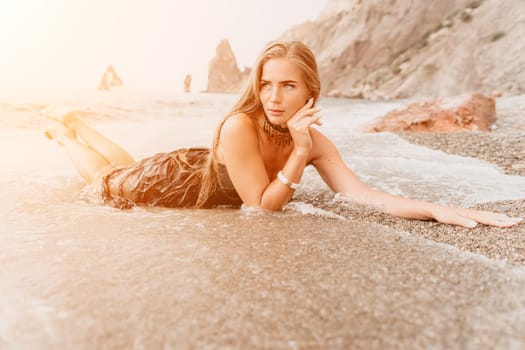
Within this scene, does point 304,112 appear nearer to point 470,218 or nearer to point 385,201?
point 385,201

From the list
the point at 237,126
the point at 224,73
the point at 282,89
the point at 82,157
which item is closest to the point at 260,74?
the point at 282,89

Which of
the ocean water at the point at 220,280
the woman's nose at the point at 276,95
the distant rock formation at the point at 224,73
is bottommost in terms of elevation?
the ocean water at the point at 220,280

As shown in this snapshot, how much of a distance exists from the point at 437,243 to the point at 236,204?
126 cm

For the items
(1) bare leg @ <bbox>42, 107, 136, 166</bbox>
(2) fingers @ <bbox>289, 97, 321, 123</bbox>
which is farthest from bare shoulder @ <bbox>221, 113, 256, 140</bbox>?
(1) bare leg @ <bbox>42, 107, 136, 166</bbox>

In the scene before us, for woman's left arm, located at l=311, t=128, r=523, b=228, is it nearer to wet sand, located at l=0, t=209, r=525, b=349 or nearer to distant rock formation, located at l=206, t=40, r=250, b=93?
wet sand, located at l=0, t=209, r=525, b=349

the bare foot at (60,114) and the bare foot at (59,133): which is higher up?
the bare foot at (60,114)

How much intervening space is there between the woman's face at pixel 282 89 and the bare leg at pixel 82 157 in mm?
1638

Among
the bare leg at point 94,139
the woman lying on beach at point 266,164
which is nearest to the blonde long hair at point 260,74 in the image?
the woman lying on beach at point 266,164

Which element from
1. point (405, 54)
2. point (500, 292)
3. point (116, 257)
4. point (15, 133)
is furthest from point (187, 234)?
point (405, 54)

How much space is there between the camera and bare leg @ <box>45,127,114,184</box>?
3311 mm

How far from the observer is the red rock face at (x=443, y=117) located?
247 inches

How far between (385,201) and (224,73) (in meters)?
60.2

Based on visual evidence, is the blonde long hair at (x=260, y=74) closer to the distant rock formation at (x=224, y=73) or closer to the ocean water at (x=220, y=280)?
the ocean water at (x=220, y=280)

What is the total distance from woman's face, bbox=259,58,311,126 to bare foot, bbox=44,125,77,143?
216 centimetres
